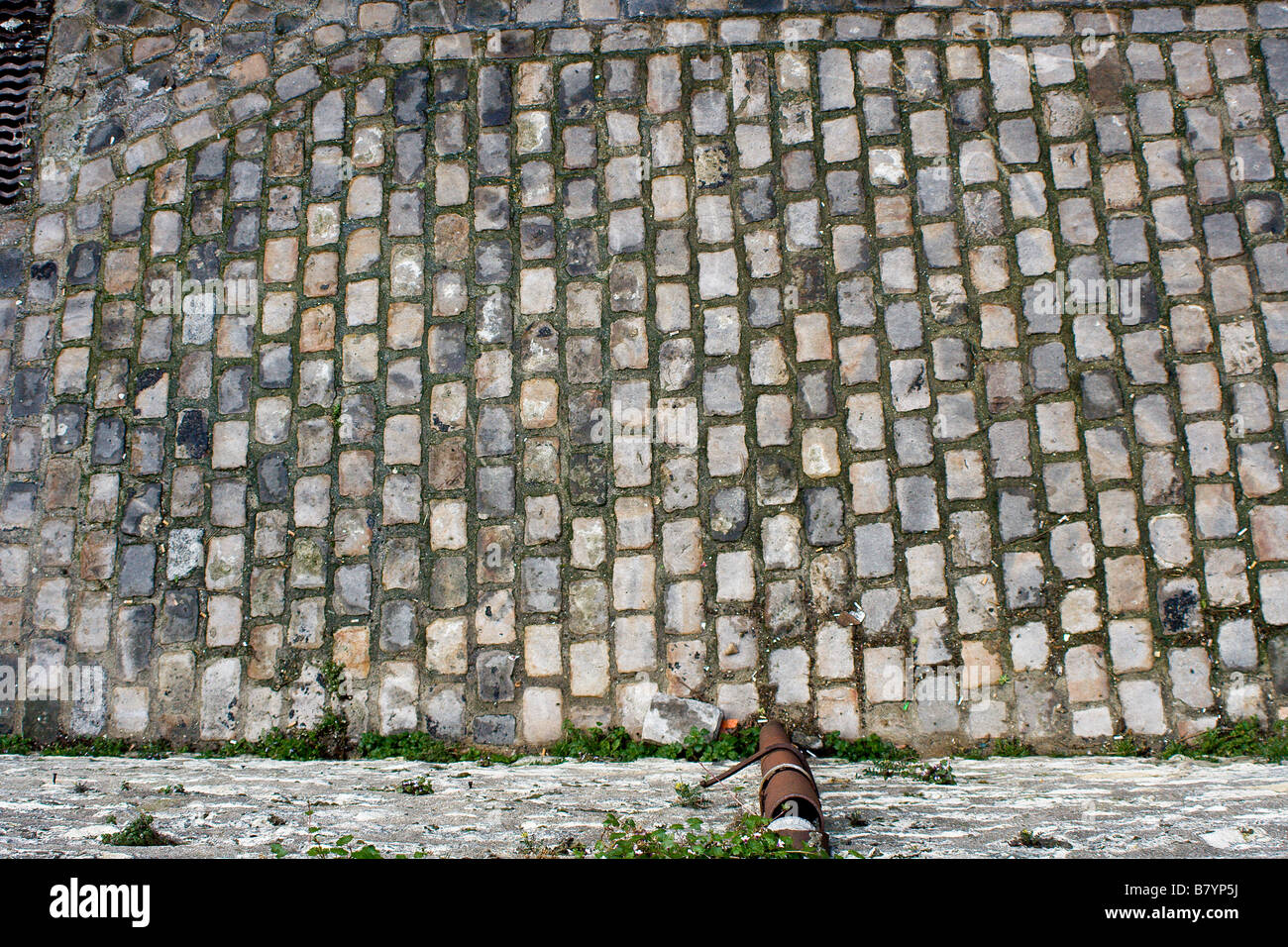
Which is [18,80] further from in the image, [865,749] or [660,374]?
[865,749]

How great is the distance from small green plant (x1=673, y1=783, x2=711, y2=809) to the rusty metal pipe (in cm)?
7

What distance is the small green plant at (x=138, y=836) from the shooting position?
288cm

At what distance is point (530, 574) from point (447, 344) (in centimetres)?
132

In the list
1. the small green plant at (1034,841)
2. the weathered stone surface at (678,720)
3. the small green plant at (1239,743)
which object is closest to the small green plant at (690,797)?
the weathered stone surface at (678,720)

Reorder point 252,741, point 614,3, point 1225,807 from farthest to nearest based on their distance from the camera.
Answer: point 614,3
point 252,741
point 1225,807

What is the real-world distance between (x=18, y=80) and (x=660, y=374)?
14.0ft

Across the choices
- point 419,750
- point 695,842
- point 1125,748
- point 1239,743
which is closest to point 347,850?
point 695,842

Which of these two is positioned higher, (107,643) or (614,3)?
(614,3)

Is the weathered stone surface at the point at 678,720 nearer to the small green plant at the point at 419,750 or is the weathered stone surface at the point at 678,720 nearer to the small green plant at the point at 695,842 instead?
the small green plant at the point at 419,750

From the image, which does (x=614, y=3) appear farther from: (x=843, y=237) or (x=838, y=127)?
(x=843, y=237)

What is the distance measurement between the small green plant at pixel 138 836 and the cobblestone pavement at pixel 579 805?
0.04 metres

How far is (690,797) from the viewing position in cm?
360

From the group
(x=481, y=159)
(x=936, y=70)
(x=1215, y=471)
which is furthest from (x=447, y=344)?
(x=1215, y=471)

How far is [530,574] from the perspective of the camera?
4719 millimetres
